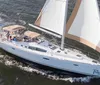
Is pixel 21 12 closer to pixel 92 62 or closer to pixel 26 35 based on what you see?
pixel 26 35

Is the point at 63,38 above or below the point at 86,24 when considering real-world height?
below

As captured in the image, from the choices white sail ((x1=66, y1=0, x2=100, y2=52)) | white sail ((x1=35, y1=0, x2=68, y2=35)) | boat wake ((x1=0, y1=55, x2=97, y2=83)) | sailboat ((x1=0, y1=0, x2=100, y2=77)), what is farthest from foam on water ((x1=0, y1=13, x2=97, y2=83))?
white sail ((x1=35, y1=0, x2=68, y2=35))

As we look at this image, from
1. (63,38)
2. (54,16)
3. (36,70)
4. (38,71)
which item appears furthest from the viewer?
(36,70)

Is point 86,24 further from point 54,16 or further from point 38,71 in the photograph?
point 38,71

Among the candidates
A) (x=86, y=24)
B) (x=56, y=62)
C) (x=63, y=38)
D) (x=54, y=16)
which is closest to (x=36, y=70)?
(x=56, y=62)

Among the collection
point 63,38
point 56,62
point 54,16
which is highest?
point 54,16

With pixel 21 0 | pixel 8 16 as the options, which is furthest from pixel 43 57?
pixel 21 0

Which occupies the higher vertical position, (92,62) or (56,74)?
(92,62)
